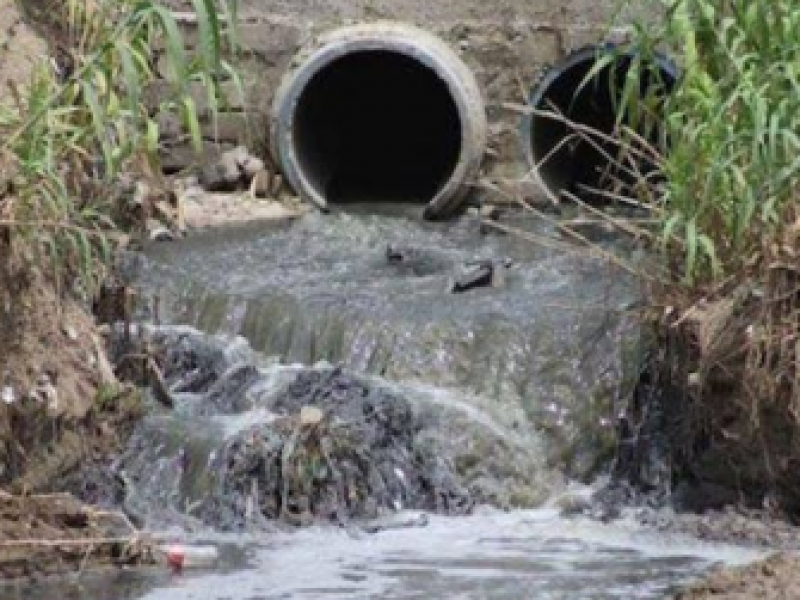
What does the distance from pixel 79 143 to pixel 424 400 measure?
1.46 m

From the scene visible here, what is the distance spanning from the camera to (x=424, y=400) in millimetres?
6684

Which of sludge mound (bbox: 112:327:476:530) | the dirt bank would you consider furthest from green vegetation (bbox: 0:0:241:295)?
the dirt bank

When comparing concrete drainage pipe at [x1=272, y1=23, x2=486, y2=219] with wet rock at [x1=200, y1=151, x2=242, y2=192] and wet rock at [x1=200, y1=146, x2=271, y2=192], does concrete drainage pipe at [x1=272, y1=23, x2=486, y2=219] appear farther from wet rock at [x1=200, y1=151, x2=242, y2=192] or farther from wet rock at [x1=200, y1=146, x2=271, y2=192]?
wet rock at [x1=200, y1=151, x2=242, y2=192]

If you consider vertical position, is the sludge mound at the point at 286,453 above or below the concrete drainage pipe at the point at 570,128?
below

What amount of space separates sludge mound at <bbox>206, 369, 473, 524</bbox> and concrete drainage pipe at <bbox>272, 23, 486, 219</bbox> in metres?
3.33

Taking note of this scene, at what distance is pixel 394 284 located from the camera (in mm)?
7922

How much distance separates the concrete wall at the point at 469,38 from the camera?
990cm

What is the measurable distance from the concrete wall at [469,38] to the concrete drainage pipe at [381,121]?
4.5 inches

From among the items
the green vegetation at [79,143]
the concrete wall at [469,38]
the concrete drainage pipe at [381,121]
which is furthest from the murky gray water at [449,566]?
the concrete wall at [469,38]

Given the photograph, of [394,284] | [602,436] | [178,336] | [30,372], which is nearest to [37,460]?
[30,372]

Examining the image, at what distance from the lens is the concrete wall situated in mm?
9898

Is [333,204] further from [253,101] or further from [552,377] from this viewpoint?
[552,377]

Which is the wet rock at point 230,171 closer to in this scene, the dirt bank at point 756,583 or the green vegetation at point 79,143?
the green vegetation at point 79,143

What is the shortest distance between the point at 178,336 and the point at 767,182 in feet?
7.68
